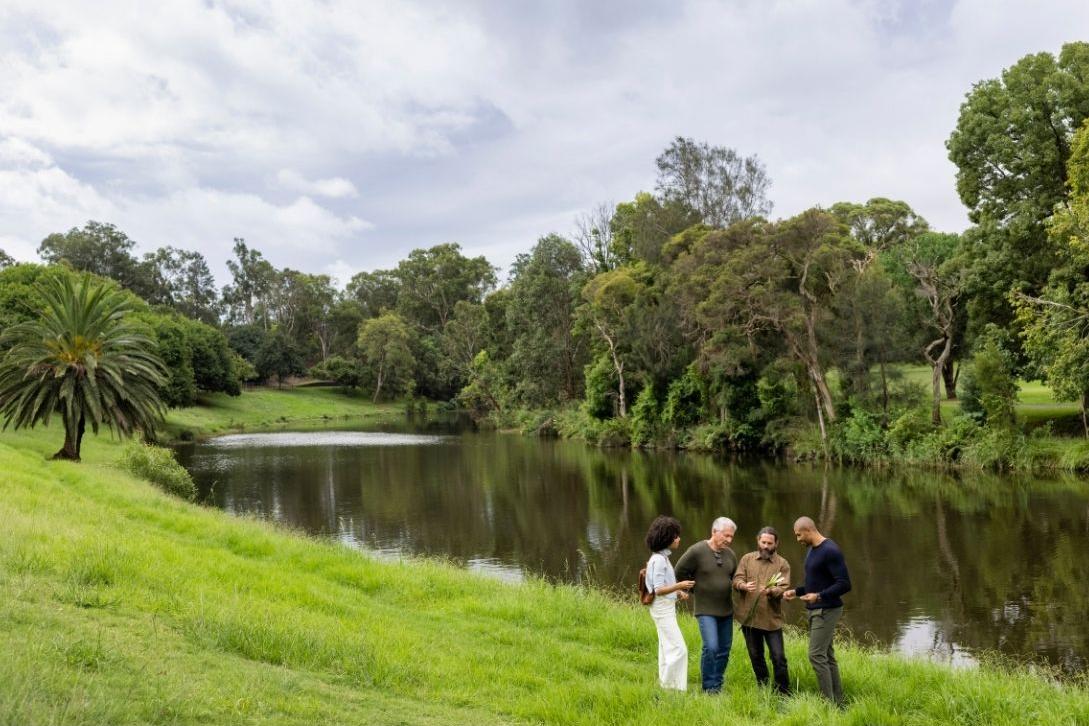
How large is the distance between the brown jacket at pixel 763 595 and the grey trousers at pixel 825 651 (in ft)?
1.12

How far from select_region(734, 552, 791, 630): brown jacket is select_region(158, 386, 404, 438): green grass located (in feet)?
178

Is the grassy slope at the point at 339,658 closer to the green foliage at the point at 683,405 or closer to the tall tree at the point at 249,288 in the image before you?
the green foliage at the point at 683,405

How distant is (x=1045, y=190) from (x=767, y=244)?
11415mm

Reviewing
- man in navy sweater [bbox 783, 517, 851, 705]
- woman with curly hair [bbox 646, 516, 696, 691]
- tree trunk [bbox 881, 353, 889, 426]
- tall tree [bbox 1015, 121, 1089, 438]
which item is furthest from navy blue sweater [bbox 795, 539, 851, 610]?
tree trunk [bbox 881, 353, 889, 426]

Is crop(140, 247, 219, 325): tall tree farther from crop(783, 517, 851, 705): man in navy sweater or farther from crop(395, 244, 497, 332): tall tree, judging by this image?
crop(783, 517, 851, 705): man in navy sweater

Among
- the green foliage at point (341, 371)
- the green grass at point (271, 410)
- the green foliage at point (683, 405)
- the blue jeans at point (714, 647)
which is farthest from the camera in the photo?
the green foliage at point (341, 371)

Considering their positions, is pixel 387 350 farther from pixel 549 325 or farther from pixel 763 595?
pixel 763 595

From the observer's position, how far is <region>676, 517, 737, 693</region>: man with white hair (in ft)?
24.8

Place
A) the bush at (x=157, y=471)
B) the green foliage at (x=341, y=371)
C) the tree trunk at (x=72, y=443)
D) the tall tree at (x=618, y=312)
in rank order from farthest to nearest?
the green foliage at (x=341, y=371), the tall tree at (x=618, y=312), the tree trunk at (x=72, y=443), the bush at (x=157, y=471)

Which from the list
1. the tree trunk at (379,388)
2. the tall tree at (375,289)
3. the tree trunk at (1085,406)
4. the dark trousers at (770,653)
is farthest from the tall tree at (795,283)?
the tall tree at (375,289)

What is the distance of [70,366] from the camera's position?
Answer: 24.3 meters

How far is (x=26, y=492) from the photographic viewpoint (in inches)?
579

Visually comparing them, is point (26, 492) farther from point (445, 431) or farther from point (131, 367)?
point (445, 431)

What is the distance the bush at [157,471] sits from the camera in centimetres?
2516
